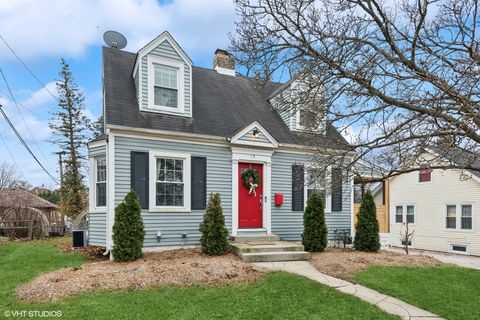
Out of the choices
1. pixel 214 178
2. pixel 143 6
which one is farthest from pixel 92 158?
pixel 143 6

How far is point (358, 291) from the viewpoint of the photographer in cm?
612

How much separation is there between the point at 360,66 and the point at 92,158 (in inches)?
296

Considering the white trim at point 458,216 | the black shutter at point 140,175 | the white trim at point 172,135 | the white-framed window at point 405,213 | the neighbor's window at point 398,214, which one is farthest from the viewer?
the neighbor's window at point 398,214

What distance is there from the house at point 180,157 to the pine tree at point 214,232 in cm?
124

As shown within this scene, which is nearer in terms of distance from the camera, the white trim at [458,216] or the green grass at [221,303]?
the green grass at [221,303]

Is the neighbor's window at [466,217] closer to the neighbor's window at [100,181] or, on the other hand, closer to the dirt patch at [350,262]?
the dirt patch at [350,262]

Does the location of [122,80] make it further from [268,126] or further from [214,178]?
[268,126]

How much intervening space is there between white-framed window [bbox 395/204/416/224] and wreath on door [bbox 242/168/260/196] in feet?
42.3

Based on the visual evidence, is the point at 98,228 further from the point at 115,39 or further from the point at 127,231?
the point at 115,39

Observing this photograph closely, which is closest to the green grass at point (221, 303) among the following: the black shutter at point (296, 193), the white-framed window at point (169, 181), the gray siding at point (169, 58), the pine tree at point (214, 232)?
the pine tree at point (214, 232)

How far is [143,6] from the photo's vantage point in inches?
338

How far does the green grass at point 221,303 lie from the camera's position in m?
4.84

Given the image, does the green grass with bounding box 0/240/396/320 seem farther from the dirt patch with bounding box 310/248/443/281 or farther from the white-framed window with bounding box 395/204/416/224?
the white-framed window with bounding box 395/204/416/224

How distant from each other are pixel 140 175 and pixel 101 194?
1403mm
